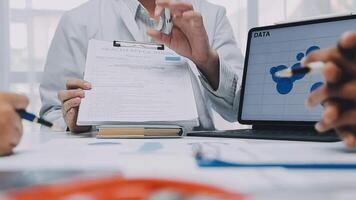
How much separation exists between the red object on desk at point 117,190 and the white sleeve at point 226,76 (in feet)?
2.19

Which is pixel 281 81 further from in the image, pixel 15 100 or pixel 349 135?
pixel 15 100

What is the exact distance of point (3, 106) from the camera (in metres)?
0.53

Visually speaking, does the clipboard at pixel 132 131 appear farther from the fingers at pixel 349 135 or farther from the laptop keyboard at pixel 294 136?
the fingers at pixel 349 135

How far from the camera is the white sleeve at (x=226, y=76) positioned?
3.29 feet

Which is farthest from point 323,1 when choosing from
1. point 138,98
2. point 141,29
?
point 138,98

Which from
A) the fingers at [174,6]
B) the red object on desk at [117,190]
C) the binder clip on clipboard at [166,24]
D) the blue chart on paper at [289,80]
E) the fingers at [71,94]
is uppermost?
the fingers at [174,6]

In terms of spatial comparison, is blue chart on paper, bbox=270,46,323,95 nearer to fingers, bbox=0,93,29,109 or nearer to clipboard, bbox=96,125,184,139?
clipboard, bbox=96,125,184,139

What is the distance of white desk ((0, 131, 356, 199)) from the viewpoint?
327 mm

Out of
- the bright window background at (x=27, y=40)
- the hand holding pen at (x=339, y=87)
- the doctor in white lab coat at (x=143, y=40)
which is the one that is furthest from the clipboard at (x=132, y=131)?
the bright window background at (x=27, y=40)

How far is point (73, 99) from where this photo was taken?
844 mm

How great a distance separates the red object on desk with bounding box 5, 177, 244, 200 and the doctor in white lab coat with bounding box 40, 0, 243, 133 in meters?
0.54

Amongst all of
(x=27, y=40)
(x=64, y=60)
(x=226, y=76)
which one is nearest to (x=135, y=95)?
(x=226, y=76)

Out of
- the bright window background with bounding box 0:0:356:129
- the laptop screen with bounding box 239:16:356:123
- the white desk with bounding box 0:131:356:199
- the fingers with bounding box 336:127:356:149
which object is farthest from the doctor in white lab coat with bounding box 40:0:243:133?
the bright window background with bounding box 0:0:356:129

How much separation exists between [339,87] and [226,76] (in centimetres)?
52
